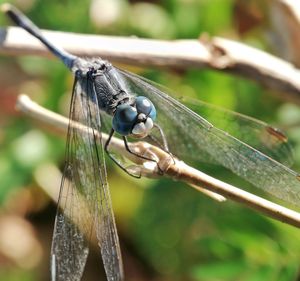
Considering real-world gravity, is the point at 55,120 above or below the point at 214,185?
below

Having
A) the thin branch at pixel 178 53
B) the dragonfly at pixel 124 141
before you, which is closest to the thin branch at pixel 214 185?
the dragonfly at pixel 124 141

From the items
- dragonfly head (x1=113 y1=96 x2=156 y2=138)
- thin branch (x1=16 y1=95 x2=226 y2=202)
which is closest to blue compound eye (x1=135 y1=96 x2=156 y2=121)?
dragonfly head (x1=113 y1=96 x2=156 y2=138)

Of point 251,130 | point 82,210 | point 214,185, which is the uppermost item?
point 214,185

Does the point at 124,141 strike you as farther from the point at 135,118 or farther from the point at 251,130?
the point at 251,130

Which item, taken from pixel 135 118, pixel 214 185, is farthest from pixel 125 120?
pixel 214 185

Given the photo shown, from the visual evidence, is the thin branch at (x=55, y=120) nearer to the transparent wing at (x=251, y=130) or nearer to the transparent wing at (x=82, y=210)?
the transparent wing at (x=82, y=210)

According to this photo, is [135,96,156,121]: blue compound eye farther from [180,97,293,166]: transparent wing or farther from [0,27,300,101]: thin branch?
[0,27,300,101]: thin branch
